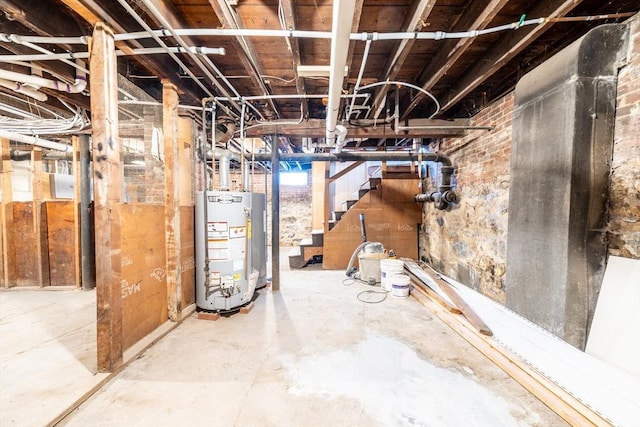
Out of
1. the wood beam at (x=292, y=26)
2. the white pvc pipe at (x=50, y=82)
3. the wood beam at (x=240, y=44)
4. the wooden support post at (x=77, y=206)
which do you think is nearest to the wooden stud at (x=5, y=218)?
the wooden support post at (x=77, y=206)

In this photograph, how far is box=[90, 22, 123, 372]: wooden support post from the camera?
1462 millimetres

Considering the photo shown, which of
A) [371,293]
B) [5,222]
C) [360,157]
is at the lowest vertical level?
[371,293]

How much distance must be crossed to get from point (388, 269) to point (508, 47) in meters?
2.43

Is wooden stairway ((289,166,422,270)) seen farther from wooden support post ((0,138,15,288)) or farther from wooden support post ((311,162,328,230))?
wooden support post ((0,138,15,288))

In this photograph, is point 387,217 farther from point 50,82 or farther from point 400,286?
point 50,82

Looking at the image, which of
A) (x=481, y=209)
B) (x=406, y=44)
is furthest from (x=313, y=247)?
(x=406, y=44)

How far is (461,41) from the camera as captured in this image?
1707 mm

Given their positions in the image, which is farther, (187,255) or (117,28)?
(187,255)

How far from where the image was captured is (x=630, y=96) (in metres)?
1.53

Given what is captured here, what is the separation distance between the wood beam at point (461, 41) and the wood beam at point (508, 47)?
0.26m

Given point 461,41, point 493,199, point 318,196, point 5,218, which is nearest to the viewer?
point 461,41

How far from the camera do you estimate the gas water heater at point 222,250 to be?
236 cm

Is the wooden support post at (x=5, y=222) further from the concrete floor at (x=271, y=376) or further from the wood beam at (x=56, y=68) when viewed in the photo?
the wood beam at (x=56, y=68)

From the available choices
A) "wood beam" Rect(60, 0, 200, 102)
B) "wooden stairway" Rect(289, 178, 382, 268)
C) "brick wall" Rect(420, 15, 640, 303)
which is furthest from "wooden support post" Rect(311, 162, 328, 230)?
"wood beam" Rect(60, 0, 200, 102)
